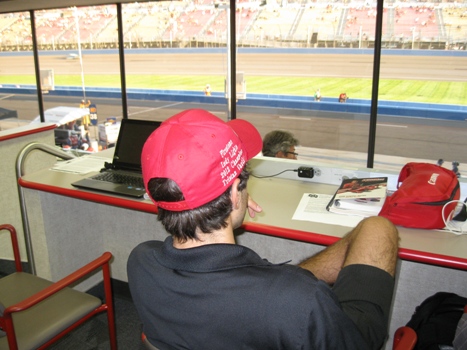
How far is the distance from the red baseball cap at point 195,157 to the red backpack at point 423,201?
89 cm

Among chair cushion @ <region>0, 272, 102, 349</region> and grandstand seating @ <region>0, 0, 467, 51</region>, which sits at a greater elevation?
grandstand seating @ <region>0, 0, 467, 51</region>

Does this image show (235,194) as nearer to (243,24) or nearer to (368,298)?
(368,298)

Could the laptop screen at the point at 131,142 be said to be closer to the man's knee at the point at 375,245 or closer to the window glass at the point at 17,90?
the man's knee at the point at 375,245

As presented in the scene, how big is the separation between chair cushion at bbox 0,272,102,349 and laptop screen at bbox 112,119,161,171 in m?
0.70

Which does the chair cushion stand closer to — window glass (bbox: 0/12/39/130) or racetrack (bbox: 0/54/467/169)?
racetrack (bbox: 0/54/467/169)

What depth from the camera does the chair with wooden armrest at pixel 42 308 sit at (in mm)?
1451

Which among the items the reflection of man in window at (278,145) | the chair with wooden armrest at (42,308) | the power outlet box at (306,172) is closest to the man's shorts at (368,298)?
the chair with wooden armrest at (42,308)

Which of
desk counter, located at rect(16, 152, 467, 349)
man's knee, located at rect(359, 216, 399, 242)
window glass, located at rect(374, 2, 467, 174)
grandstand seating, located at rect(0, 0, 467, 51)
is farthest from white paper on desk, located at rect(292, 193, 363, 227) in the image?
grandstand seating, located at rect(0, 0, 467, 51)

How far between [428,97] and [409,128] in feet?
6.67

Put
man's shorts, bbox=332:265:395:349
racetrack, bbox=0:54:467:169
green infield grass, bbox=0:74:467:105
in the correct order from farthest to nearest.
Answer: green infield grass, bbox=0:74:467:105 < racetrack, bbox=0:54:467:169 < man's shorts, bbox=332:265:395:349

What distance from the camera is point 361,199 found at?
5.62 feet

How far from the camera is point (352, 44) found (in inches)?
312

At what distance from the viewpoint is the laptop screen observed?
7.26 feet

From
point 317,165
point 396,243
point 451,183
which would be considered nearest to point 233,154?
point 396,243
